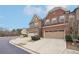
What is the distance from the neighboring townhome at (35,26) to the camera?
6.54 feet

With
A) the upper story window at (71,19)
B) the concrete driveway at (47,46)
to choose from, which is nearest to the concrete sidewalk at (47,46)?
the concrete driveway at (47,46)

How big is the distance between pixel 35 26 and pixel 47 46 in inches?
11.3

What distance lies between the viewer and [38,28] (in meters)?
2.05

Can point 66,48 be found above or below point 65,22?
below

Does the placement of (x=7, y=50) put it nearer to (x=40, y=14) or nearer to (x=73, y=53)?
(x=40, y=14)

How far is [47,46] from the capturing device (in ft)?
6.43

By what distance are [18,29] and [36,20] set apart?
237 mm

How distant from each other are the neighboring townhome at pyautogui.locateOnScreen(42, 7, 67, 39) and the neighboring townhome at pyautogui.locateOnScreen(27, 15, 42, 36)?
0.06 m

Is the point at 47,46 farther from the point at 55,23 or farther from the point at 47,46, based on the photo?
the point at 55,23

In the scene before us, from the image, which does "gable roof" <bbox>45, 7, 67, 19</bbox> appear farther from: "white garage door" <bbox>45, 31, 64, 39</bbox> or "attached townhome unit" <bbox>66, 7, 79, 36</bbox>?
"white garage door" <bbox>45, 31, 64, 39</bbox>

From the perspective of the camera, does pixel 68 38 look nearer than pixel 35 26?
Yes

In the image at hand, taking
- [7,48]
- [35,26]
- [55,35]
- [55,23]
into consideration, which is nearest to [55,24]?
[55,23]
